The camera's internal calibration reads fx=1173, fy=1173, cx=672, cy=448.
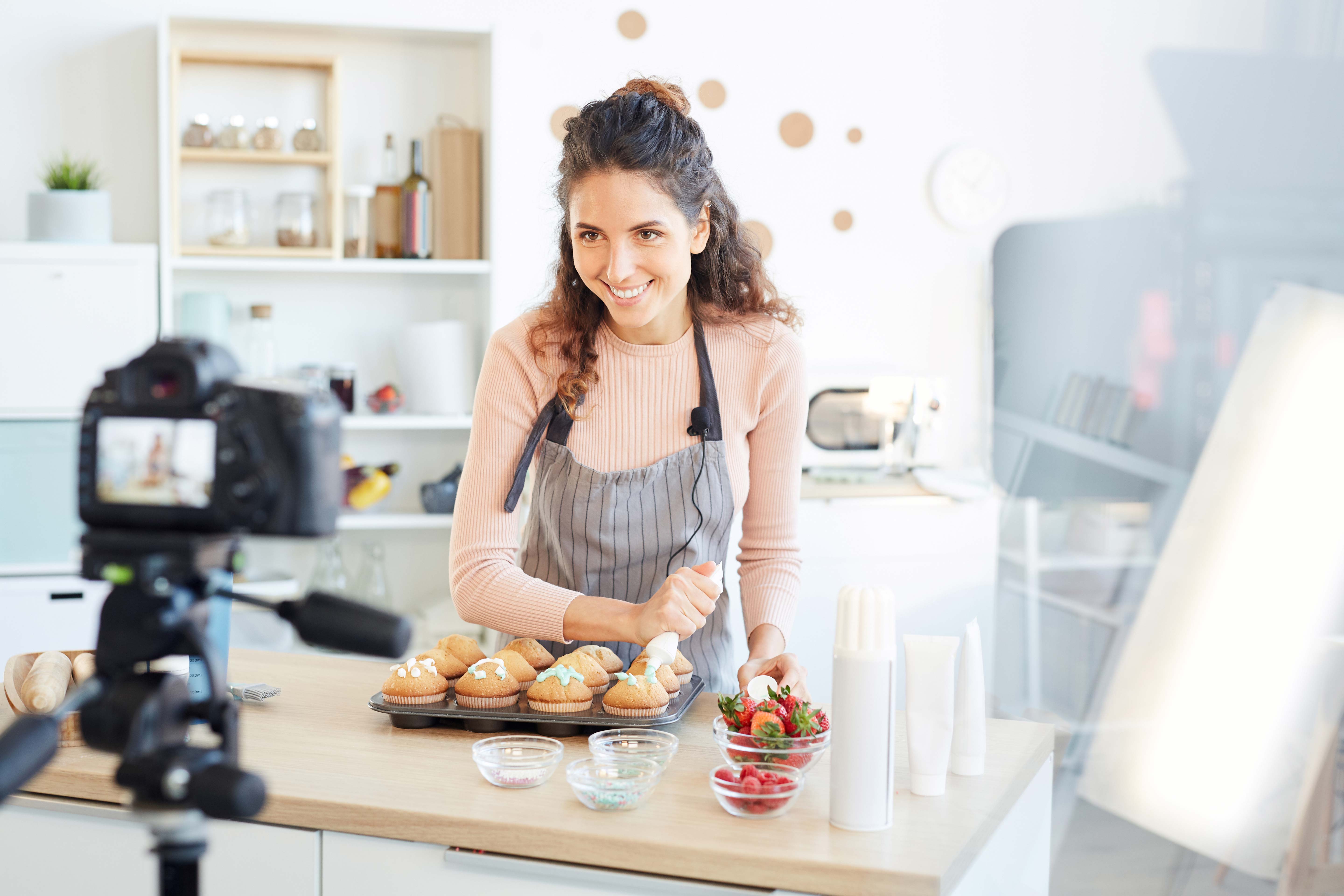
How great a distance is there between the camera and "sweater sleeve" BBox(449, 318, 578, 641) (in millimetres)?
1577

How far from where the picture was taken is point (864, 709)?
111 centimetres

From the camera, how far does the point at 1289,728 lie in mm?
3092

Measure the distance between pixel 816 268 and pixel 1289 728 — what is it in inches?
71.9

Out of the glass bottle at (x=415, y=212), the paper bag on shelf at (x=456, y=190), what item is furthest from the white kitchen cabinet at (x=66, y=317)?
the paper bag on shelf at (x=456, y=190)

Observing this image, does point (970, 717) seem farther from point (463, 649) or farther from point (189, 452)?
point (189, 452)

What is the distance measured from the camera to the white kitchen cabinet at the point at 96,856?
4.06 ft

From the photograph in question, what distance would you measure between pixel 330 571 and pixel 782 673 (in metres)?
1.96

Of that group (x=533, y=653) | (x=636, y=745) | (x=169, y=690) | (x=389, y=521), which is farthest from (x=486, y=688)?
(x=389, y=521)

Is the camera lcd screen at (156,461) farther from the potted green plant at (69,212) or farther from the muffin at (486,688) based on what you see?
the potted green plant at (69,212)

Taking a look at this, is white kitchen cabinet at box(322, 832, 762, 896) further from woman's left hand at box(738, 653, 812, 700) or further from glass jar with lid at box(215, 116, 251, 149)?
glass jar with lid at box(215, 116, 251, 149)

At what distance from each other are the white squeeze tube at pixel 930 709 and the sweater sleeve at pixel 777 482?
1.77ft

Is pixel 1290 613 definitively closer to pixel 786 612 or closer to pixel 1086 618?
pixel 1086 618

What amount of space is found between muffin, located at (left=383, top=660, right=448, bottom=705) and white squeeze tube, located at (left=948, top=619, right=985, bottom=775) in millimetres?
607

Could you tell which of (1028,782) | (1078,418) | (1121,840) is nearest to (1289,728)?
(1121,840)
